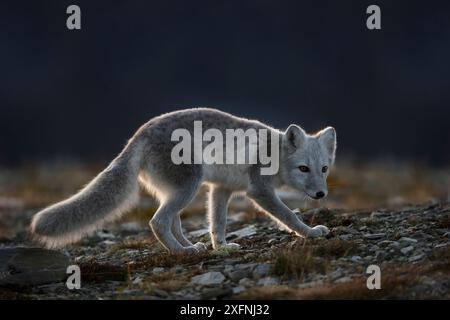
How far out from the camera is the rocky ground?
5.54 meters

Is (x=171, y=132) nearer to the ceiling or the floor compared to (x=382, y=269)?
nearer to the ceiling

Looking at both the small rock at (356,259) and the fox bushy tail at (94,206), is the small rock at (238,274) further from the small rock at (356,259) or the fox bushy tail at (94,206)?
the fox bushy tail at (94,206)

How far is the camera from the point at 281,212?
7.42 m

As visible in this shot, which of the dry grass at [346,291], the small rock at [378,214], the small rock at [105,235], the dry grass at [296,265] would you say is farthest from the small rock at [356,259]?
the small rock at [105,235]

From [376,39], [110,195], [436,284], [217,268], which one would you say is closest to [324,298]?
[436,284]

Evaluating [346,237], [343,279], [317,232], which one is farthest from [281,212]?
[343,279]

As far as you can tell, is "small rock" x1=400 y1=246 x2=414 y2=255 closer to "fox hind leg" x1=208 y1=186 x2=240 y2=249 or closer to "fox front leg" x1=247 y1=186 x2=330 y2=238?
"fox front leg" x1=247 y1=186 x2=330 y2=238

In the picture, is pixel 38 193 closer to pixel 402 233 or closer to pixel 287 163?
pixel 287 163

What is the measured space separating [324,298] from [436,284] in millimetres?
838

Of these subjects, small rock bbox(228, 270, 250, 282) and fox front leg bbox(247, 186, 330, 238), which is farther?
fox front leg bbox(247, 186, 330, 238)

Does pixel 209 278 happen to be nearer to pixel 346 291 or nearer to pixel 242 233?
pixel 346 291

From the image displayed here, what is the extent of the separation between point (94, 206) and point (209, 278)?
132 centimetres

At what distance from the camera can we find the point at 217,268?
256 inches

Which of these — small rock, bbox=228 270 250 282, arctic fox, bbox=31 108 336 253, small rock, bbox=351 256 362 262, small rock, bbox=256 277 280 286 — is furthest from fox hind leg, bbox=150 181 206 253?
small rock, bbox=351 256 362 262
